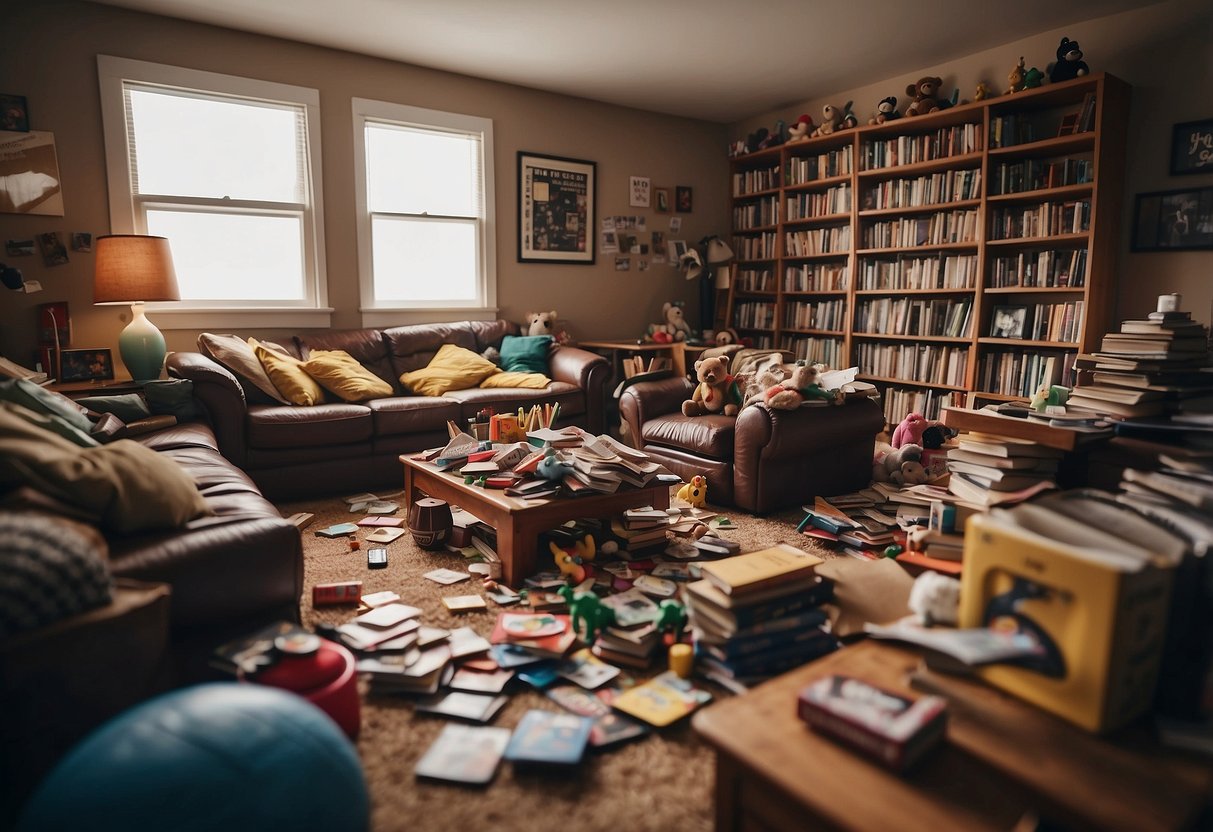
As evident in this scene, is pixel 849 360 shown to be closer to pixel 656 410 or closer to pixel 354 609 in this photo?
pixel 656 410

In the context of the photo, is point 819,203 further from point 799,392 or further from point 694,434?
point 694,434

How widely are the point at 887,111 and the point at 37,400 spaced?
15.9 feet

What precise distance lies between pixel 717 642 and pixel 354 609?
47.0 inches

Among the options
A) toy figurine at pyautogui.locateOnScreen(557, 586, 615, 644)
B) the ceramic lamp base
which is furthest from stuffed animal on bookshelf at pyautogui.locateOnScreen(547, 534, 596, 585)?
the ceramic lamp base

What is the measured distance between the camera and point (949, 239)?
4.50 m

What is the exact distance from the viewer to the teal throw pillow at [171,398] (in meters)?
3.04

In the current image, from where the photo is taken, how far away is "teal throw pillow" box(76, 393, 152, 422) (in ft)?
9.30

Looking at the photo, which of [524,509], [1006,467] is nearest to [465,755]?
[524,509]

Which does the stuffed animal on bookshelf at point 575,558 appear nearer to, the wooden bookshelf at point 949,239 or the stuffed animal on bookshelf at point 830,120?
the wooden bookshelf at point 949,239

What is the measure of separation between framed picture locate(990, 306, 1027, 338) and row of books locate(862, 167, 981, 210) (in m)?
0.72

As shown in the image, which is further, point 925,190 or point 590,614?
point 925,190

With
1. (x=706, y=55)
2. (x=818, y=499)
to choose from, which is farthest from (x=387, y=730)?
(x=706, y=55)

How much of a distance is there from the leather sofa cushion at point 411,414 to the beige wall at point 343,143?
113 centimetres

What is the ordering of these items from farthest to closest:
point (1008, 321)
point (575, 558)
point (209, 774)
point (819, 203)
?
point (819, 203)
point (1008, 321)
point (575, 558)
point (209, 774)
